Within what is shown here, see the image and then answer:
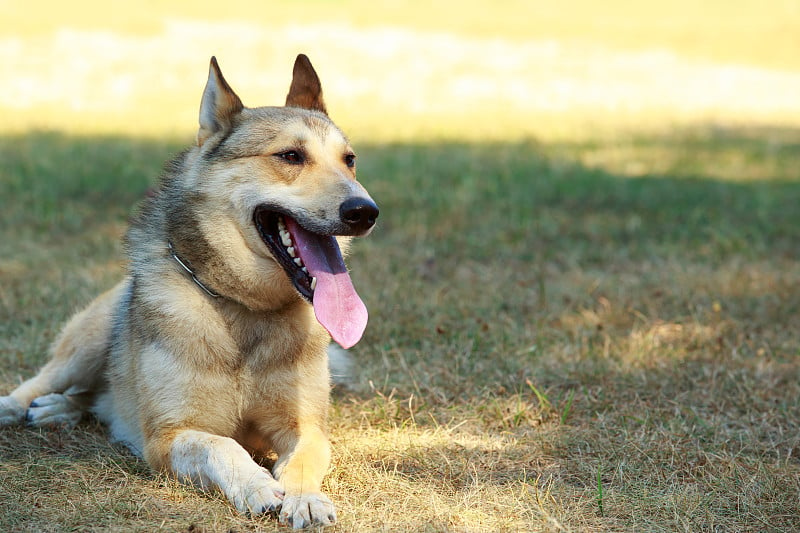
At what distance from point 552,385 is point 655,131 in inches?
406

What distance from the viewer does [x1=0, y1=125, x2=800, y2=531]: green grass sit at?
13.0ft

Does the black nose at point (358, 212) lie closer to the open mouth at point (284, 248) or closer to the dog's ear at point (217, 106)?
the open mouth at point (284, 248)

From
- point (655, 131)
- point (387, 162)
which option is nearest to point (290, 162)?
point (387, 162)

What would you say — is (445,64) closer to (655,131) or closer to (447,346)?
(655,131)

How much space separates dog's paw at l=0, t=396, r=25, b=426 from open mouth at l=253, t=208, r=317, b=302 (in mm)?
1744

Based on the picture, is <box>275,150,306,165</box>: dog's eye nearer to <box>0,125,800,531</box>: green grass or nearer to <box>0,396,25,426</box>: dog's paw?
<box>0,125,800,531</box>: green grass

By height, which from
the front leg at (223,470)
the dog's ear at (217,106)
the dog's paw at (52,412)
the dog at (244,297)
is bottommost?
the dog's paw at (52,412)

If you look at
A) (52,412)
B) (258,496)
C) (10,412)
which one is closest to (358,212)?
(258,496)

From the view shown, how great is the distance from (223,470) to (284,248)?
0.96 metres

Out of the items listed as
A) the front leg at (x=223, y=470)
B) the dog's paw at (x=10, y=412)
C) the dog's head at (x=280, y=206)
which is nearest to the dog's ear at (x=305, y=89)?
the dog's head at (x=280, y=206)

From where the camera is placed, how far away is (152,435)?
4074mm

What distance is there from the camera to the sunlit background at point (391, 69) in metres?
14.5

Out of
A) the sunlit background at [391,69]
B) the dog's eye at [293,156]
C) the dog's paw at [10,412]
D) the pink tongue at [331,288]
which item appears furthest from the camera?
the sunlit background at [391,69]

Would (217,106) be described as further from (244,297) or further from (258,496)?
(258,496)
